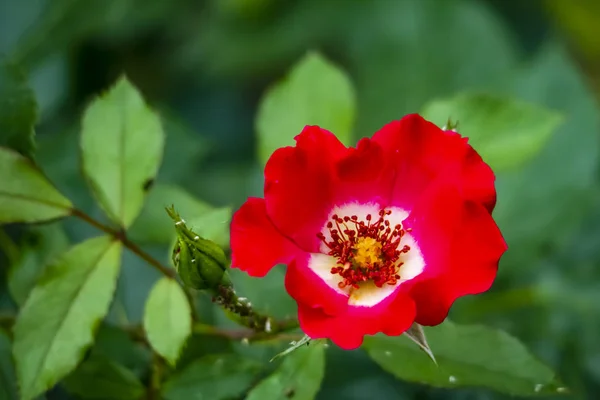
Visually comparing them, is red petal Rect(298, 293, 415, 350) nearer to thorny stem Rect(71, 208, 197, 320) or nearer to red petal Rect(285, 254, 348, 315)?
red petal Rect(285, 254, 348, 315)

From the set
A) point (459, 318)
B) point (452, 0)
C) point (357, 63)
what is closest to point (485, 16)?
point (452, 0)

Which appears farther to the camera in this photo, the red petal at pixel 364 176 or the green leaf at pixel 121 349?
the green leaf at pixel 121 349

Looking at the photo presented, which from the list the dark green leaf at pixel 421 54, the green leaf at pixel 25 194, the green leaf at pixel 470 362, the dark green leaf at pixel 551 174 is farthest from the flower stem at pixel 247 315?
the dark green leaf at pixel 421 54

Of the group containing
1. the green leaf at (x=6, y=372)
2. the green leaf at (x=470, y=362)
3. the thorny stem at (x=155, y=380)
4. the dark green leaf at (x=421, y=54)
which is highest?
the dark green leaf at (x=421, y=54)

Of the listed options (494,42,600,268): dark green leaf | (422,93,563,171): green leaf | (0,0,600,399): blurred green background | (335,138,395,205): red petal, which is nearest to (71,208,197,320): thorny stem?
(0,0,600,399): blurred green background

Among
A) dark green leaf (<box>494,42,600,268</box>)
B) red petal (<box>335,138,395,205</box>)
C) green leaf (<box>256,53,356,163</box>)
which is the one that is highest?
dark green leaf (<box>494,42,600,268</box>)

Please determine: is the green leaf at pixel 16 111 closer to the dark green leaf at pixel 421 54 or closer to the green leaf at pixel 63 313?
the green leaf at pixel 63 313

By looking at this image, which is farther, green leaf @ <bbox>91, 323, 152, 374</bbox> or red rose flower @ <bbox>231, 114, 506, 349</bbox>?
Result: green leaf @ <bbox>91, 323, 152, 374</bbox>
